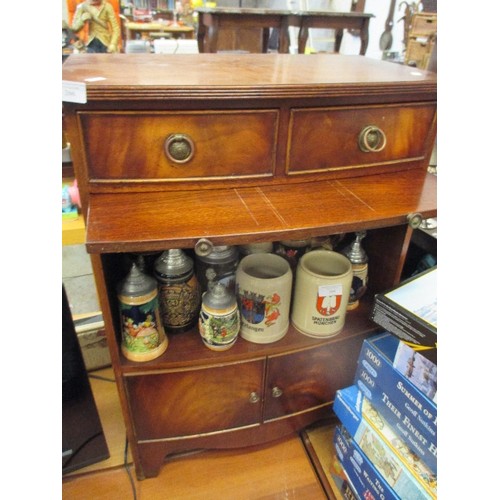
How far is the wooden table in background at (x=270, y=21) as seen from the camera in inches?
87.9

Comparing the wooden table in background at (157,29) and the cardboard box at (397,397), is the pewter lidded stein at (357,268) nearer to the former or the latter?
the cardboard box at (397,397)

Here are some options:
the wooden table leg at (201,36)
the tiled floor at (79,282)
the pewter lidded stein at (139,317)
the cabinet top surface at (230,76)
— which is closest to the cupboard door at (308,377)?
the pewter lidded stein at (139,317)

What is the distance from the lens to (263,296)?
2.42ft

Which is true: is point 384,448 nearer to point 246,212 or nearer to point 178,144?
point 246,212

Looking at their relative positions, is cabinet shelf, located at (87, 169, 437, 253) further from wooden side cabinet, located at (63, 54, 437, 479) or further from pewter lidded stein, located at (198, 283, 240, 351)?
pewter lidded stein, located at (198, 283, 240, 351)

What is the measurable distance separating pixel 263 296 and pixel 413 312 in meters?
0.25

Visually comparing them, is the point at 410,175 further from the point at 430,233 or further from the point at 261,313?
the point at 261,313

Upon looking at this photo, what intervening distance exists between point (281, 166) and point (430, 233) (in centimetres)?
50

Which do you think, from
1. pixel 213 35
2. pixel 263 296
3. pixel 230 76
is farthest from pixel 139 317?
pixel 213 35

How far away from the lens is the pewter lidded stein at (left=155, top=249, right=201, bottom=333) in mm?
718

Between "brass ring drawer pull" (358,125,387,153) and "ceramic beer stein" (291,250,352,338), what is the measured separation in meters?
0.22

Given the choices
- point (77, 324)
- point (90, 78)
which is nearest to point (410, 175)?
point (90, 78)

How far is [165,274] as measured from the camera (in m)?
0.72

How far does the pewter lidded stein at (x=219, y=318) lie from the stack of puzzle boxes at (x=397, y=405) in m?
0.25
